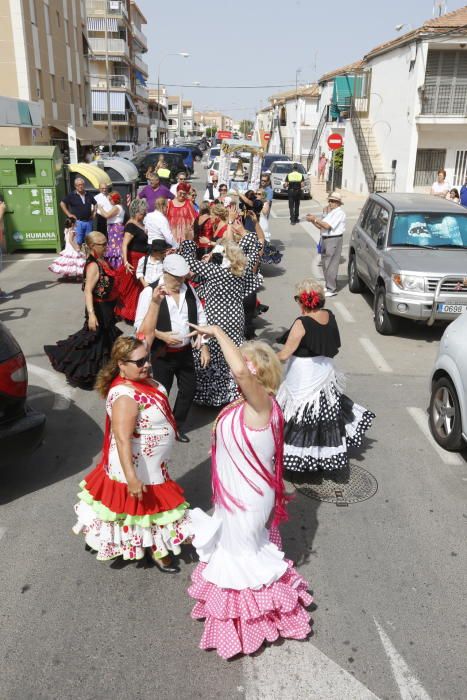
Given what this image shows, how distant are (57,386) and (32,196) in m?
8.25

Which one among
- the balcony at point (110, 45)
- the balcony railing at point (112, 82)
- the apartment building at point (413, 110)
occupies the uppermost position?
the balcony at point (110, 45)

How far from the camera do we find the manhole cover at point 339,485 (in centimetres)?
486

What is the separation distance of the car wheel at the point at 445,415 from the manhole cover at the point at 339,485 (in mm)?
869

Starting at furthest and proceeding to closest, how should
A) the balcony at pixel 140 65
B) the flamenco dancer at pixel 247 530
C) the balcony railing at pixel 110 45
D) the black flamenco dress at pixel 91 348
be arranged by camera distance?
the balcony at pixel 140 65, the balcony railing at pixel 110 45, the black flamenco dress at pixel 91 348, the flamenco dancer at pixel 247 530

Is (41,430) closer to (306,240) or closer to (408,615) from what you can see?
(408,615)

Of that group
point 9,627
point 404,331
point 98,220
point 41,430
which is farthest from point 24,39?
point 9,627

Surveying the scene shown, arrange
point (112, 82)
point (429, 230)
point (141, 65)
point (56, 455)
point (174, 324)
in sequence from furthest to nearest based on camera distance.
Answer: point (141, 65), point (112, 82), point (429, 230), point (56, 455), point (174, 324)

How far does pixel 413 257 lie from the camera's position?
355 inches

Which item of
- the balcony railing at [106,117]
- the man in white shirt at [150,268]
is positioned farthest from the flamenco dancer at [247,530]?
the balcony railing at [106,117]

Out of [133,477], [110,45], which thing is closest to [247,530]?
[133,477]

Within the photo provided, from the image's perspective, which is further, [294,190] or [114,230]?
[294,190]

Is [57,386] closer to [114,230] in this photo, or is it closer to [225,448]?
[225,448]

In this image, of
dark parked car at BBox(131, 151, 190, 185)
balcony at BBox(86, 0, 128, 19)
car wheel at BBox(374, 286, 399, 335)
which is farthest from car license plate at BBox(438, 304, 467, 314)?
balcony at BBox(86, 0, 128, 19)

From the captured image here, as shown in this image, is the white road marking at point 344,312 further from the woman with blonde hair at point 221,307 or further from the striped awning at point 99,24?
the striped awning at point 99,24
